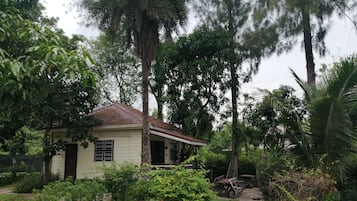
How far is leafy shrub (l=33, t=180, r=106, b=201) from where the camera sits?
5920 millimetres

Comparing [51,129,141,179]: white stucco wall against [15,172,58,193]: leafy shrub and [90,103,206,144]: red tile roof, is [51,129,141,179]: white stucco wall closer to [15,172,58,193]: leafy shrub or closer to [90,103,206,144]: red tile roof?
[90,103,206,144]: red tile roof

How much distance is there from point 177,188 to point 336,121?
15.8ft

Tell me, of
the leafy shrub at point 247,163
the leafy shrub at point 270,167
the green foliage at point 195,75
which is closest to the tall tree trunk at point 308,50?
the green foliage at point 195,75

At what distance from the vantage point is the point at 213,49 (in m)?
19.3

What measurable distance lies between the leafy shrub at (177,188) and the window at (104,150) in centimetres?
983

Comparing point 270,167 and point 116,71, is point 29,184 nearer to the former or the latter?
point 270,167

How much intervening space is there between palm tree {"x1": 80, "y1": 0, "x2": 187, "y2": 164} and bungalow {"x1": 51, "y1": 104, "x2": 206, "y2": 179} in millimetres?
1801

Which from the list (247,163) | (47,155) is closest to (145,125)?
(47,155)

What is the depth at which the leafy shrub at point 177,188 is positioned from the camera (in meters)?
6.69

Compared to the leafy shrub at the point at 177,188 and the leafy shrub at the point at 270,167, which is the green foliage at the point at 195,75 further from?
the leafy shrub at the point at 177,188

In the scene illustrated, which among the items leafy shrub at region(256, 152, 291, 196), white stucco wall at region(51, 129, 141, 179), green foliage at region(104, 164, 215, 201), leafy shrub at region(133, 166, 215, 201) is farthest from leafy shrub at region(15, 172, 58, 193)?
leafy shrub at region(256, 152, 291, 196)

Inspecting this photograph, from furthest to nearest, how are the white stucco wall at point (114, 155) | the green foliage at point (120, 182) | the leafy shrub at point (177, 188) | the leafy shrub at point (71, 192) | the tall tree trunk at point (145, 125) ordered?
the white stucco wall at point (114, 155) < the tall tree trunk at point (145, 125) < the green foliage at point (120, 182) < the leafy shrub at point (177, 188) < the leafy shrub at point (71, 192)

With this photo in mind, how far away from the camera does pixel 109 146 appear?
1697 centimetres

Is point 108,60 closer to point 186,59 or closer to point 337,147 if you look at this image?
point 186,59
